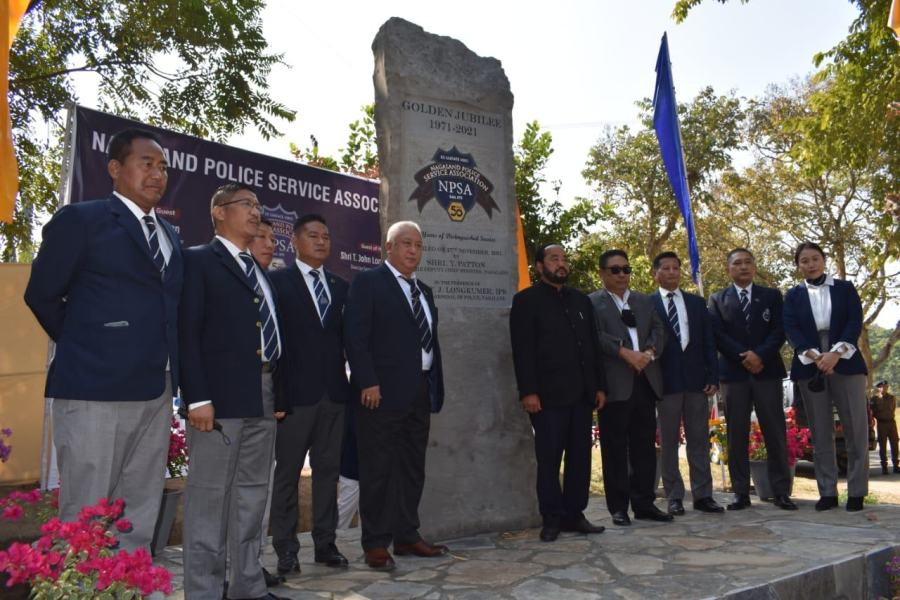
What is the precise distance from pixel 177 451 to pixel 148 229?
310cm

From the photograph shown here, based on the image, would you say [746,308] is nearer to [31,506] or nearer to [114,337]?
[114,337]

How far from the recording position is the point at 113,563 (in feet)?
8.52

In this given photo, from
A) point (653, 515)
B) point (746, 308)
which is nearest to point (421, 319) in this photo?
point (653, 515)

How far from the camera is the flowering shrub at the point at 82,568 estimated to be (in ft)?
8.43

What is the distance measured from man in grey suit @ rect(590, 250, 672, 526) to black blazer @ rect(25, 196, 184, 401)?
3.63 m

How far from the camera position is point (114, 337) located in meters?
3.29

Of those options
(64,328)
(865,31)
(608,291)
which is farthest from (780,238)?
(64,328)

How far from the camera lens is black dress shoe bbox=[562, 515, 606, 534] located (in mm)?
5652

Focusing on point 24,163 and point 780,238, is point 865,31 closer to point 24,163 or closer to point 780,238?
point 24,163

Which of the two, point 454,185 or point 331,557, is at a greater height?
point 454,185

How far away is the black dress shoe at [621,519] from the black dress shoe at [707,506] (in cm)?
85

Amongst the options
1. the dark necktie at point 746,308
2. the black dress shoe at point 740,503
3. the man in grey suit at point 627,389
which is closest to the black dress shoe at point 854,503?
the black dress shoe at point 740,503

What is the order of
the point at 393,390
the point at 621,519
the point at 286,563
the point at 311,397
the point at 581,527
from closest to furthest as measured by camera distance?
the point at 286,563 < the point at 311,397 < the point at 393,390 < the point at 581,527 < the point at 621,519

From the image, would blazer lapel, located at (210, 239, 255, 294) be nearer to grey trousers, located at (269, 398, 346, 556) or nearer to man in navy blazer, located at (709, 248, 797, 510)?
grey trousers, located at (269, 398, 346, 556)
